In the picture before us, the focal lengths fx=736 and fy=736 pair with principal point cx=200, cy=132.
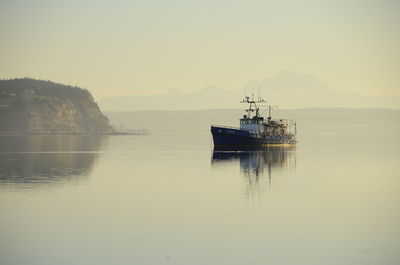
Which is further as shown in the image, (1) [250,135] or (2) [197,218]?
(1) [250,135]

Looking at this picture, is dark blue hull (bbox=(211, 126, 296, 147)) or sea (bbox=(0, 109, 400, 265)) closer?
sea (bbox=(0, 109, 400, 265))

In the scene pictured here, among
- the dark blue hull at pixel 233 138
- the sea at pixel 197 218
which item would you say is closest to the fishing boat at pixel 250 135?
the dark blue hull at pixel 233 138

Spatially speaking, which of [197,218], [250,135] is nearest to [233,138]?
[250,135]

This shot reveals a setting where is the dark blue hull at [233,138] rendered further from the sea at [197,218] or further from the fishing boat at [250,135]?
the sea at [197,218]

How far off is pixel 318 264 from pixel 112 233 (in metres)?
12.7

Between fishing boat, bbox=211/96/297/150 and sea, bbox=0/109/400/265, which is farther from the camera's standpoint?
fishing boat, bbox=211/96/297/150

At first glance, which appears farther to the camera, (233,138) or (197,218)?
(233,138)

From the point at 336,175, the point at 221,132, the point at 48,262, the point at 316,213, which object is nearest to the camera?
the point at 48,262

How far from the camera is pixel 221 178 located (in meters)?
80.1

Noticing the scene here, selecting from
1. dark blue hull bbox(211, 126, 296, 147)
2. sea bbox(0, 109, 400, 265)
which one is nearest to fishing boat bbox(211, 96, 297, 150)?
dark blue hull bbox(211, 126, 296, 147)

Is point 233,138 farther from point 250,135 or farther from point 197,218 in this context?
point 197,218

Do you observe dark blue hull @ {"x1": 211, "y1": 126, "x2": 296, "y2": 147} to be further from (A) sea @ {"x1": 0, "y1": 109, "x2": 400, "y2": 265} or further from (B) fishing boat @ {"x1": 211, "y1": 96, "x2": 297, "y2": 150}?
(A) sea @ {"x1": 0, "y1": 109, "x2": 400, "y2": 265}

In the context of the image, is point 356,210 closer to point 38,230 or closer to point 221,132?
point 38,230

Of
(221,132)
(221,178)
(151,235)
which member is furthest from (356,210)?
(221,132)
